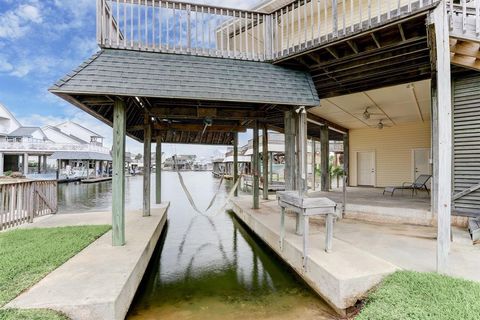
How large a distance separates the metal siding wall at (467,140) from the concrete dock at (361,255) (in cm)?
→ 64

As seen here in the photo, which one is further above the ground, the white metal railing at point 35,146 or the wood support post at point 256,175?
the white metal railing at point 35,146

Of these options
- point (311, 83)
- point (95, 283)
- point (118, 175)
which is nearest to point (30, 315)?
point (95, 283)

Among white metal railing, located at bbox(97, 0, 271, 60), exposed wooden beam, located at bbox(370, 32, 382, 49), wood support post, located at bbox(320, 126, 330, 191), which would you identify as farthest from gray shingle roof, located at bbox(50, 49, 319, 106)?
wood support post, located at bbox(320, 126, 330, 191)

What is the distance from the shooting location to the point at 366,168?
468 inches

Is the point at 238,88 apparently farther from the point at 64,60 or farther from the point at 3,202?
the point at 64,60

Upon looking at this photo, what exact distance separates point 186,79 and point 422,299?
13.4ft

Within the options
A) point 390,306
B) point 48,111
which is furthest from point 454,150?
point 48,111

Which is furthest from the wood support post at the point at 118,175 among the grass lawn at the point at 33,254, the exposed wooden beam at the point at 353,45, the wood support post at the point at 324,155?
the wood support post at the point at 324,155

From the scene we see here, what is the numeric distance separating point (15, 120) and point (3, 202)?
97.9 feet

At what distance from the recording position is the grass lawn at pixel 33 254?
2.50m

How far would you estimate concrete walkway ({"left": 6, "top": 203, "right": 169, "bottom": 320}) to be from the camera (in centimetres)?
238

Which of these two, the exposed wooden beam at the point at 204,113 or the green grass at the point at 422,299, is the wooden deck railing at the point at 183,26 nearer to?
the exposed wooden beam at the point at 204,113

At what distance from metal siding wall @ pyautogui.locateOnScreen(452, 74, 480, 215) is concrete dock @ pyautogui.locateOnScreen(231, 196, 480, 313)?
636 millimetres

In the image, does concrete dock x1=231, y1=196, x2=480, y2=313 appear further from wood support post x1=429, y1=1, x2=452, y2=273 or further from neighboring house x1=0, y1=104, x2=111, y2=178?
neighboring house x1=0, y1=104, x2=111, y2=178
